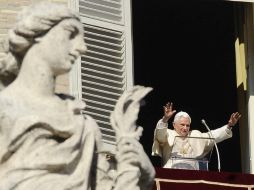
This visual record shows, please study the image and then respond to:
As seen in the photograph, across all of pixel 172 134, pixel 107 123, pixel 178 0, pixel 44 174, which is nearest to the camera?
pixel 44 174

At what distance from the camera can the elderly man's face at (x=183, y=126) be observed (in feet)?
72.7

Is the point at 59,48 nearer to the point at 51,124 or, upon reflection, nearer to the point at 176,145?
the point at 51,124

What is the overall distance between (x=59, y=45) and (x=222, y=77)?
1878cm

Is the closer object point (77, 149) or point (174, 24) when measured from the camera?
point (77, 149)

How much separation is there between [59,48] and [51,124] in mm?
439

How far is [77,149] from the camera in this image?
1058 cm

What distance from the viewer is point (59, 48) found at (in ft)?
35.3

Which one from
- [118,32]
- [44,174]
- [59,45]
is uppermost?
[118,32]

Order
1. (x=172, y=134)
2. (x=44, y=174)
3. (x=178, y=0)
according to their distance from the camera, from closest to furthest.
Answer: (x=44, y=174), (x=172, y=134), (x=178, y=0)

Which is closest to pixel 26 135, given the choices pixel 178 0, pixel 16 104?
pixel 16 104

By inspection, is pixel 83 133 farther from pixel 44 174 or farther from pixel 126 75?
pixel 126 75

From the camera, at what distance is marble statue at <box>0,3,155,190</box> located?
10453 mm

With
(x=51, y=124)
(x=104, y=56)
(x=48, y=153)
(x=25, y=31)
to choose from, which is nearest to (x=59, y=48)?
(x=25, y=31)

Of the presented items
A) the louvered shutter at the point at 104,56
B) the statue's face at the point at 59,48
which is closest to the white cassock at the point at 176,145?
the louvered shutter at the point at 104,56
